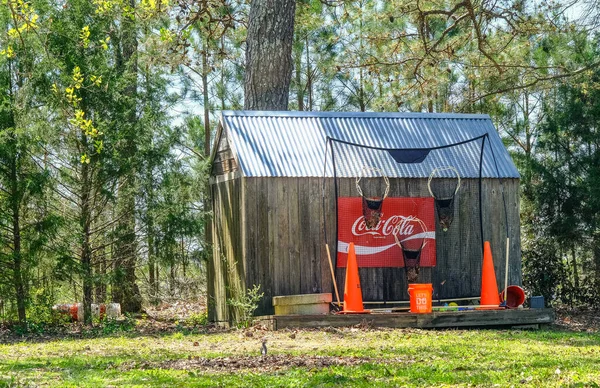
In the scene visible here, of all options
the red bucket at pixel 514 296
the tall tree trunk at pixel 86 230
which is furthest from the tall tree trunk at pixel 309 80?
the red bucket at pixel 514 296

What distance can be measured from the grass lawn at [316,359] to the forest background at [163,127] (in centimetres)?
249

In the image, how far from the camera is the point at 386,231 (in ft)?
44.0

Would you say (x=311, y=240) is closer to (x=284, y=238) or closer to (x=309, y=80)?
(x=284, y=238)

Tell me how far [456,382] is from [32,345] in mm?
6095

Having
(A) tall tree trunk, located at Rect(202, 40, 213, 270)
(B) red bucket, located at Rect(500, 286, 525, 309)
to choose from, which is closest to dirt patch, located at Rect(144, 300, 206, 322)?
(A) tall tree trunk, located at Rect(202, 40, 213, 270)

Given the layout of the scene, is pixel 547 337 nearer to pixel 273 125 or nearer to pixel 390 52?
pixel 273 125

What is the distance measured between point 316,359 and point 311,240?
16.5 feet

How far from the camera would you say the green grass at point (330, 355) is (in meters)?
6.67

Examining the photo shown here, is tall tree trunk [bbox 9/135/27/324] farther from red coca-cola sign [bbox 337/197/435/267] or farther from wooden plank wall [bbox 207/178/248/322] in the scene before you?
red coca-cola sign [bbox 337/197/435/267]

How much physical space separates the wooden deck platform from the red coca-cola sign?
1.37 meters

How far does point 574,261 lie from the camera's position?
1738 cm

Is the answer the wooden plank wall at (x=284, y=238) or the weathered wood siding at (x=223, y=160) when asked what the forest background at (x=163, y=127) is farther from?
the wooden plank wall at (x=284, y=238)

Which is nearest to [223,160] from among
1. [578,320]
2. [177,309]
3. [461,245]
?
[461,245]

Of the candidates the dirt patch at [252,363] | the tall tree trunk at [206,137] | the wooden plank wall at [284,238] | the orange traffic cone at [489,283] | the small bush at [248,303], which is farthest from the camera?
the tall tree trunk at [206,137]
